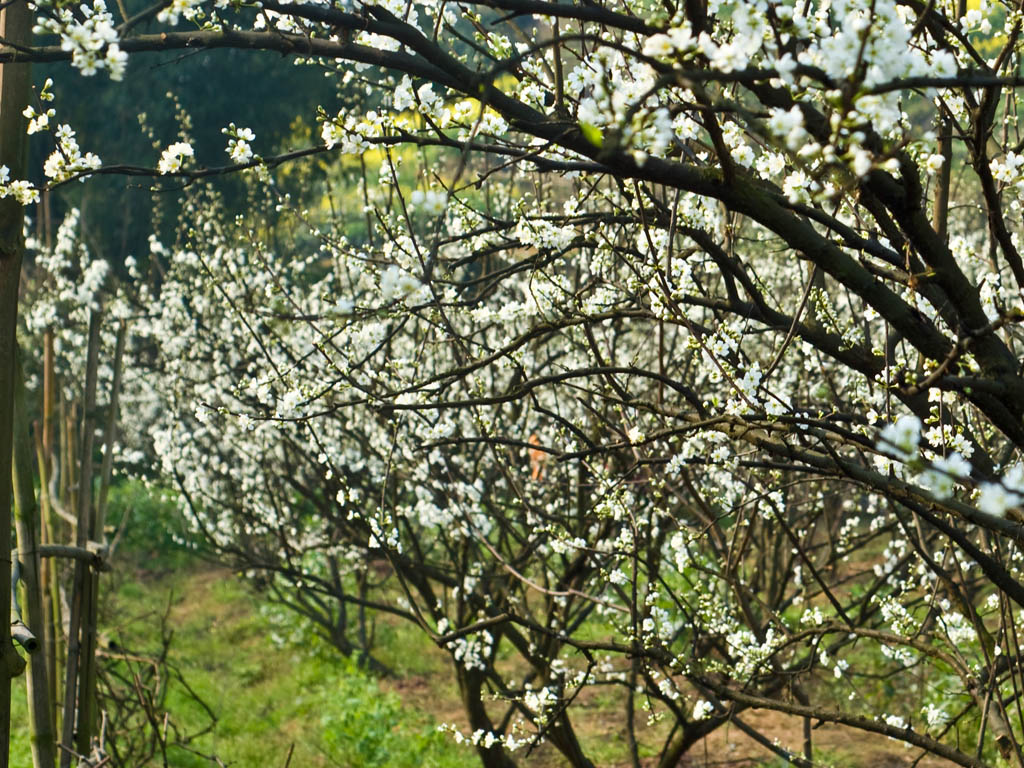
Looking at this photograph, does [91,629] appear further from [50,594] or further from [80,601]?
[50,594]

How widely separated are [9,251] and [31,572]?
848mm

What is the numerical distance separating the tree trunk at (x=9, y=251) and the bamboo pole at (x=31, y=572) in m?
0.51

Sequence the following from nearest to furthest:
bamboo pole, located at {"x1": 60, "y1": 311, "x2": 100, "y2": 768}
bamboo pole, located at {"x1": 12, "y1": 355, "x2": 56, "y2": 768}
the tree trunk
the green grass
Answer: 1. the tree trunk
2. bamboo pole, located at {"x1": 12, "y1": 355, "x2": 56, "y2": 768}
3. bamboo pole, located at {"x1": 60, "y1": 311, "x2": 100, "y2": 768}
4. the green grass

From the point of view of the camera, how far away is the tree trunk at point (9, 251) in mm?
1628

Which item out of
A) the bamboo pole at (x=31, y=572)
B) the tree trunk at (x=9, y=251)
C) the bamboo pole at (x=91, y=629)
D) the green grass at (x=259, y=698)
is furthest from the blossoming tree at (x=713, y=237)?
the green grass at (x=259, y=698)

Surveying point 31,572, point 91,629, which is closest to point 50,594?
point 91,629

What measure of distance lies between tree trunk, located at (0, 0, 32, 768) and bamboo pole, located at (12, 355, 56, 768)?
0.51m

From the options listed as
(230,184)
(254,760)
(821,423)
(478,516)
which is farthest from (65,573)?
(230,184)

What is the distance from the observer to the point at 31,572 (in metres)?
2.21

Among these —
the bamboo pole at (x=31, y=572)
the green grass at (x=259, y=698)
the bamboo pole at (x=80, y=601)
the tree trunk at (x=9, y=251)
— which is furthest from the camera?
the green grass at (x=259, y=698)

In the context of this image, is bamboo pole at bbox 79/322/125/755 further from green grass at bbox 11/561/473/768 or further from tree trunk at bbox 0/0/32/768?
green grass at bbox 11/561/473/768

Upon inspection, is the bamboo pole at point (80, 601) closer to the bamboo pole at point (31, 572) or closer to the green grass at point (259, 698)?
the bamboo pole at point (31, 572)

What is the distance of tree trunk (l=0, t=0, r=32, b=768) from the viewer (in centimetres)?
163

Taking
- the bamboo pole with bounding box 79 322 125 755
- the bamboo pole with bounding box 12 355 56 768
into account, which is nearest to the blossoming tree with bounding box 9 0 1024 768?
the bamboo pole with bounding box 79 322 125 755
